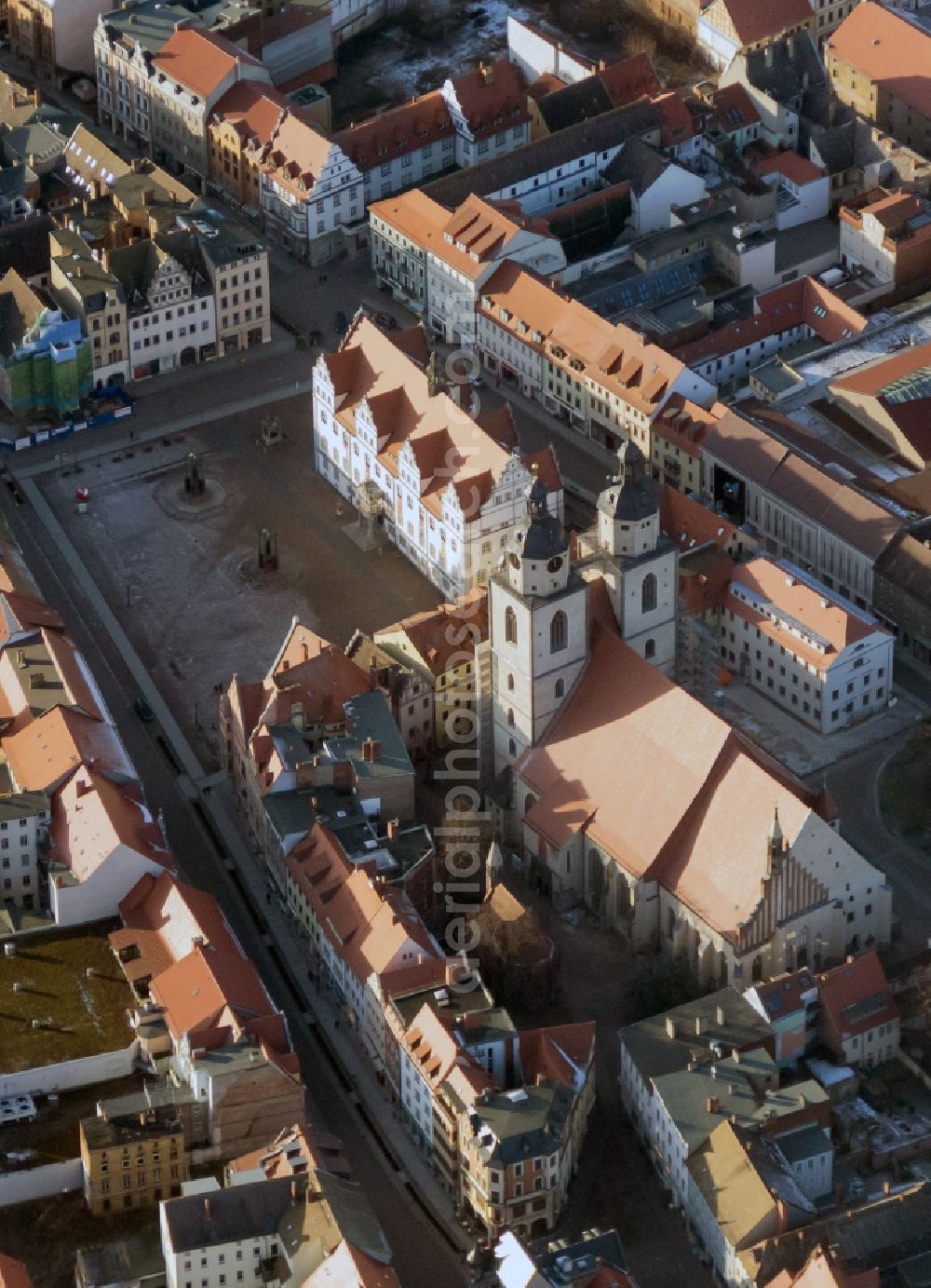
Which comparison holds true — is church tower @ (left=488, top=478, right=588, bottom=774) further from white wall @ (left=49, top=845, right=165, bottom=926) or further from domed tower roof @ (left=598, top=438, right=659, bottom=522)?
white wall @ (left=49, top=845, right=165, bottom=926)

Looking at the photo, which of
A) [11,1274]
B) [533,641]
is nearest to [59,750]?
[533,641]

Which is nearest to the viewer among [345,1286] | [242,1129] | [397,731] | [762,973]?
[345,1286]

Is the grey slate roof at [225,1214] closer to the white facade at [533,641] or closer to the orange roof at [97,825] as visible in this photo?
the orange roof at [97,825]

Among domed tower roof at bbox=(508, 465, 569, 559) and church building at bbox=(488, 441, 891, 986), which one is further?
domed tower roof at bbox=(508, 465, 569, 559)

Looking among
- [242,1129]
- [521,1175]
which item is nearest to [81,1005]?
[242,1129]

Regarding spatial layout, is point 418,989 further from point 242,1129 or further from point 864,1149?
point 864,1149

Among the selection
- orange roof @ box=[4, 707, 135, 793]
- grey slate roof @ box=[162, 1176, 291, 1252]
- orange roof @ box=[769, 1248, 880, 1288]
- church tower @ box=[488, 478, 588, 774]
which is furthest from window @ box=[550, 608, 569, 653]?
orange roof @ box=[769, 1248, 880, 1288]

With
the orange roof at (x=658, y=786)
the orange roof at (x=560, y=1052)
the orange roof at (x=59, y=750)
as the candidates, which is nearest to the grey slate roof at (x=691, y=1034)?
the orange roof at (x=560, y=1052)
